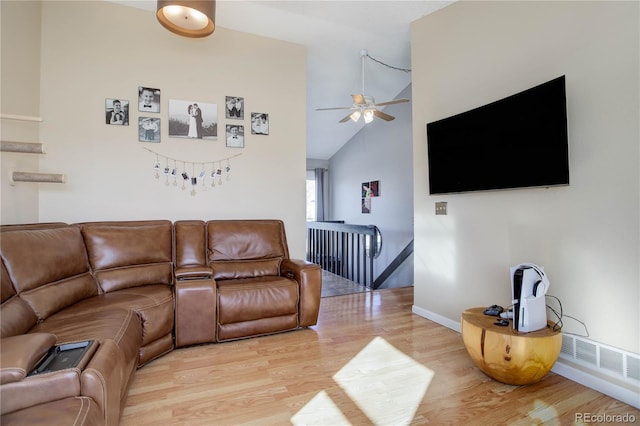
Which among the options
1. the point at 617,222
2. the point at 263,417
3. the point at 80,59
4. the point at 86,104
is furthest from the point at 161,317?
the point at 617,222

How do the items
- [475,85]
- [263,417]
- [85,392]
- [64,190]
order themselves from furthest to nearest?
1. [64,190]
2. [475,85]
3. [263,417]
4. [85,392]

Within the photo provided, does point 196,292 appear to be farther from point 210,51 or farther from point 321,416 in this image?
point 210,51

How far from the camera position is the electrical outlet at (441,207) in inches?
118

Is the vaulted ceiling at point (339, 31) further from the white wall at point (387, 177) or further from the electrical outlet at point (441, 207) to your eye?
the electrical outlet at point (441, 207)

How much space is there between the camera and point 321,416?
162cm

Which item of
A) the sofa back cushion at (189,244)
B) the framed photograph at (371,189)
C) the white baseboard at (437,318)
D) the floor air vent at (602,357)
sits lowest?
the white baseboard at (437,318)

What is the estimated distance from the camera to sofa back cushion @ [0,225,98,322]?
69.4 inches

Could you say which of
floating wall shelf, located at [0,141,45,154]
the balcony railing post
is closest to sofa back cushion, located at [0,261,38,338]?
floating wall shelf, located at [0,141,45,154]

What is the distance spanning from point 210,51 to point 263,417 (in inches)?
135

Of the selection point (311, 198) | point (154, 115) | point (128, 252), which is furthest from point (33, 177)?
point (311, 198)

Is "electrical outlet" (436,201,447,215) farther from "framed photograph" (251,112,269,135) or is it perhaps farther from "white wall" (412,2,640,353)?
"framed photograph" (251,112,269,135)

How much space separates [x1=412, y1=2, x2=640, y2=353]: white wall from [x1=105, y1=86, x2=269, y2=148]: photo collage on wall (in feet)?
6.74

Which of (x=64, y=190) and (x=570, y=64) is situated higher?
(x=570, y=64)

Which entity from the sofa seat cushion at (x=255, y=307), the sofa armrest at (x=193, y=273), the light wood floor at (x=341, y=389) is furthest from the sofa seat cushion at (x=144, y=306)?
the sofa seat cushion at (x=255, y=307)
